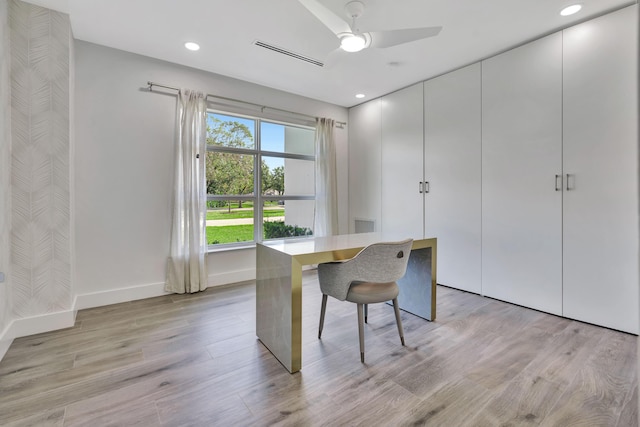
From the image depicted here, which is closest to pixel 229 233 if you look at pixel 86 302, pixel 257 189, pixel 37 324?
pixel 257 189

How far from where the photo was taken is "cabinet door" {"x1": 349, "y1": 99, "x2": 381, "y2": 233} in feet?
14.1

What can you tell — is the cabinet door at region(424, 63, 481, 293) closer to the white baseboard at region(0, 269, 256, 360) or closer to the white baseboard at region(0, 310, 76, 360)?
the white baseboard at region(0, 269, 256, 360)

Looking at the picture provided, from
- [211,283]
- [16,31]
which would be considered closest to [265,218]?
[211,283]

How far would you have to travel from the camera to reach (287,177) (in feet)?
14.1

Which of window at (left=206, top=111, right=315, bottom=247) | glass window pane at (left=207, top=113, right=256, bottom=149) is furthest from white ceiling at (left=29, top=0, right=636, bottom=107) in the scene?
window at (left=206, top=111, right=315, bottom=247)

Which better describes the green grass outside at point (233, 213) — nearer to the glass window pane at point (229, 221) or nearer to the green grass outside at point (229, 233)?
the glass window pane at point (229, 221)

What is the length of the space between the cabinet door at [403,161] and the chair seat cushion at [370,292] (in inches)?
68.5

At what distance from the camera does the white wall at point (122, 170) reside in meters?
2.76

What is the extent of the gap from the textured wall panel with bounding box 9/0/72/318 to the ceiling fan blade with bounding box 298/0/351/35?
83.9 inches

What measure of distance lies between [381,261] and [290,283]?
0.62 m

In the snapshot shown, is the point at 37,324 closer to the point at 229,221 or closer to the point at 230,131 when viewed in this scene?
the point at 229,221

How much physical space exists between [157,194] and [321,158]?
2288 millimetres

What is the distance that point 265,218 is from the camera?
4066 mm

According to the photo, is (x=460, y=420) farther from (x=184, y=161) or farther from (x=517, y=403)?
(x=184, y=161)
